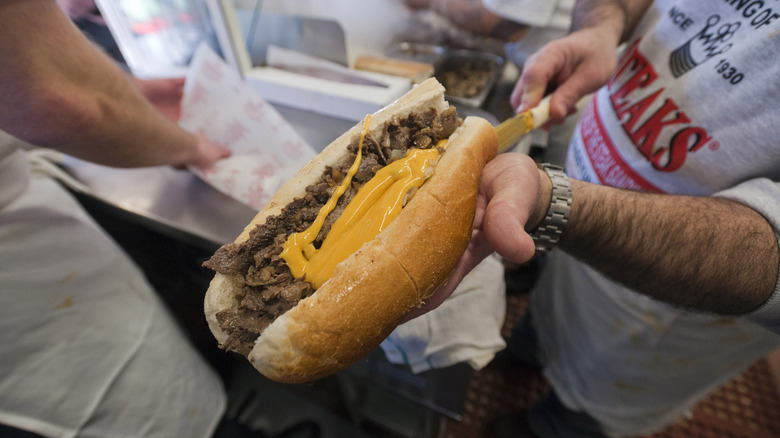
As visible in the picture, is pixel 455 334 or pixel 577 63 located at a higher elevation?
pixel 577 63

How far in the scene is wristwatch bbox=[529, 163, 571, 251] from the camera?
1.22 meters

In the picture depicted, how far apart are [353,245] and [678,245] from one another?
3.88 feet

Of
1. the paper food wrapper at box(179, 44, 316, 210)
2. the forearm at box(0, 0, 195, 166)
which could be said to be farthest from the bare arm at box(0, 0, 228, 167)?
the paper food wrapper at box(179, 44, 316, 210)

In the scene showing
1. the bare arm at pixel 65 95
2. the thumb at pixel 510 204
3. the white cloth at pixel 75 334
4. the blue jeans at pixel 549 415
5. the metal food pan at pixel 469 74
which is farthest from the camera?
the metal food pan at pixel 469 74

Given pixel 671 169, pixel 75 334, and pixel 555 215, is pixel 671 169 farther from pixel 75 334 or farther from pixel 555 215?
pixel 75 334

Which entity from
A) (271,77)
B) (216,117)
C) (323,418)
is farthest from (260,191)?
(323,418)

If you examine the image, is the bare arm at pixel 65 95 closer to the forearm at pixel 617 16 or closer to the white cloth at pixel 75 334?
the white cloth at pixel 75 334

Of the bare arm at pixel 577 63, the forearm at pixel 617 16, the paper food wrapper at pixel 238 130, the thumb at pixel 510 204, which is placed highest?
the forearm at pixel 617 16

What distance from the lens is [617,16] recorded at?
1922 mm

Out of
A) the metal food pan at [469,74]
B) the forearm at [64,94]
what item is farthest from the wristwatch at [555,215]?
the forearm at [64,94]

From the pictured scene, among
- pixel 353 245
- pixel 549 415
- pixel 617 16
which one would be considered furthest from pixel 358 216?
pixel 549 415

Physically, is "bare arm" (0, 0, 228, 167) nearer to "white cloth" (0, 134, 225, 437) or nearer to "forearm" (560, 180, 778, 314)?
"white cloth" (0, 134, 225, 437)

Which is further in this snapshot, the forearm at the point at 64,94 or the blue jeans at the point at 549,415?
the blue jeans at the point at 549,415

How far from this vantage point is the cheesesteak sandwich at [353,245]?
37.5 inches
